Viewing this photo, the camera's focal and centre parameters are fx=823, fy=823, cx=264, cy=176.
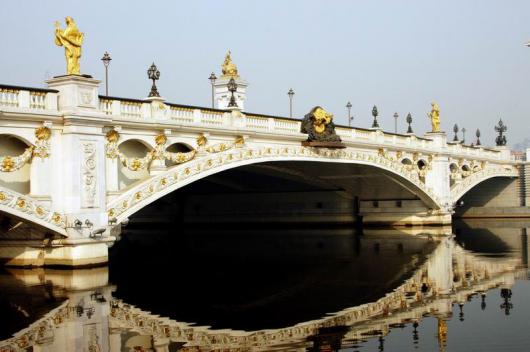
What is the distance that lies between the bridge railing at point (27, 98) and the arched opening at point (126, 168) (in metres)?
4.70

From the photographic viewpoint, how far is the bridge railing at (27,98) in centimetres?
3058

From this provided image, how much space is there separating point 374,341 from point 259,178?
43.9 meters

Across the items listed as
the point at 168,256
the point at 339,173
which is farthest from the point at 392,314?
the point at 339,173

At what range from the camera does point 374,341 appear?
1967cm

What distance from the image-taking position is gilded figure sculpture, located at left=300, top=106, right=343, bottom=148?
4791 centimetres

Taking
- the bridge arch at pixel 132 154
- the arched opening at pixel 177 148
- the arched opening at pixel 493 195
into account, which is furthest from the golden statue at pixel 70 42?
the arched opening at pixel 493 195

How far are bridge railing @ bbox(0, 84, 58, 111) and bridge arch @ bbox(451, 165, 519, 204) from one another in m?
43.1

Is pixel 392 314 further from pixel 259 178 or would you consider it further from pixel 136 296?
pixel 259 178

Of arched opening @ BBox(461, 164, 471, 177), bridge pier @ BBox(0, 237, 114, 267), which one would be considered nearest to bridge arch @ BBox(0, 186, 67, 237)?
bridge pier @ BBox(0, 237, 114, 267)

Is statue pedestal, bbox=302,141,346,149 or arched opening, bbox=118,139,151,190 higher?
statue pedestal, bbox=302,141,346,149

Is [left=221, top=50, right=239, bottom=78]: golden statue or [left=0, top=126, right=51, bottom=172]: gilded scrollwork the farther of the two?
[left=221, top=50, right=239, bottom=78]: golden statue

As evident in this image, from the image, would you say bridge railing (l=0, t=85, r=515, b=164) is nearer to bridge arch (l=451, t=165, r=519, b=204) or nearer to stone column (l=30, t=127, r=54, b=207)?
stone column (l=30, t=127, r=54, b=207)

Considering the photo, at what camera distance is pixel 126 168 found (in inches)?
1416

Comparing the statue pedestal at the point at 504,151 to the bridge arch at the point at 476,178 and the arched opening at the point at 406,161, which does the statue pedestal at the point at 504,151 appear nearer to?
the bridge arch at the point at 476,178
